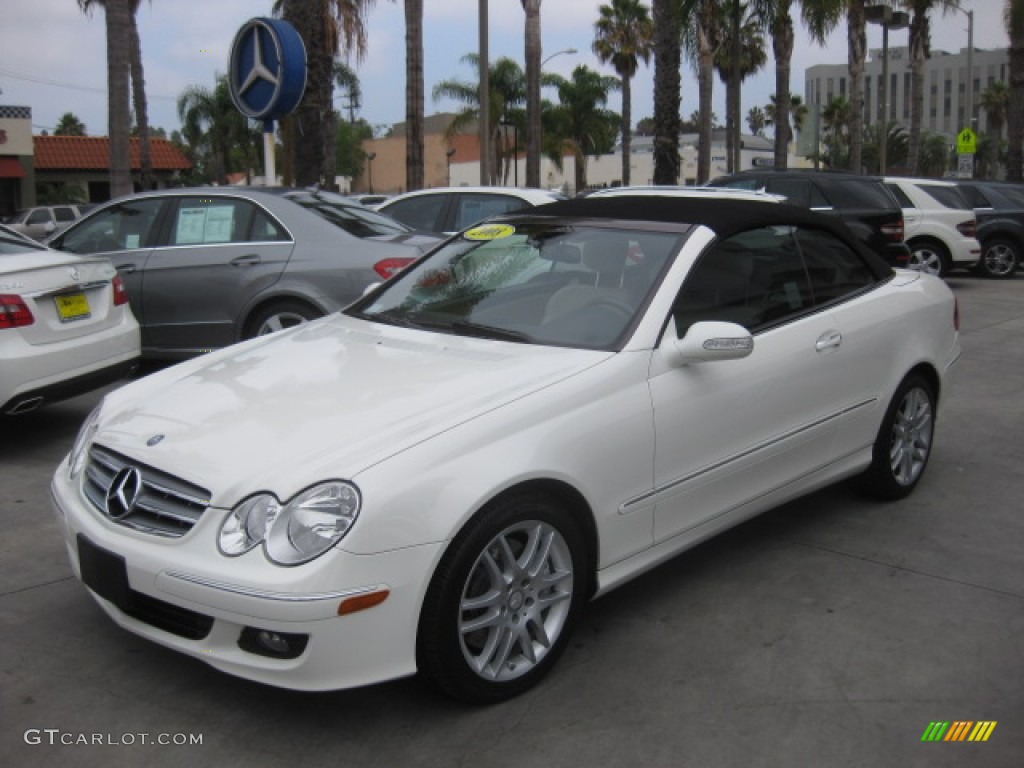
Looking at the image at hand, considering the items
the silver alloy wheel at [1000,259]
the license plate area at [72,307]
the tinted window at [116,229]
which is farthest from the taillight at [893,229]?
the license plate area at [72,307]

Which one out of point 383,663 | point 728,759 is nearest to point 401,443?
point 383,663

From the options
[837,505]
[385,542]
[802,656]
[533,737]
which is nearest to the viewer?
[385,542]

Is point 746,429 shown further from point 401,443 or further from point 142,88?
point 142,88

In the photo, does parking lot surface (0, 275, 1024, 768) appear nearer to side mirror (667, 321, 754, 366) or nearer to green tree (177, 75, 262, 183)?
side mirror (667, 321, 754, 366)

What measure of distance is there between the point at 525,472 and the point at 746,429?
124cm

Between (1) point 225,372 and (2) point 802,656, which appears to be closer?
(2) point 802,656

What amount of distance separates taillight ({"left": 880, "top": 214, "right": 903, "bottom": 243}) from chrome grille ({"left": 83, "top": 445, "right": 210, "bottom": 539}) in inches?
477

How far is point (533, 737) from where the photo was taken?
313cm

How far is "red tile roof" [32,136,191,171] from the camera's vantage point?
41.5m

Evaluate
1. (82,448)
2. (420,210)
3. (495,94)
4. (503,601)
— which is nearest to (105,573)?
(82,448)


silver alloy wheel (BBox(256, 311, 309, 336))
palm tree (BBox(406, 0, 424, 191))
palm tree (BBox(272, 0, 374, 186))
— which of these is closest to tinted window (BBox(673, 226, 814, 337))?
silver alloy wheel (BBox(256, 311, 309, 336))

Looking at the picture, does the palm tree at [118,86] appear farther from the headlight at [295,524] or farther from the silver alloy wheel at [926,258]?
the headlight at [295,524]

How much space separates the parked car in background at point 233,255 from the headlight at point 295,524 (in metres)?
4.56

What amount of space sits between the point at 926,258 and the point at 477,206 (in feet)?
28.6
